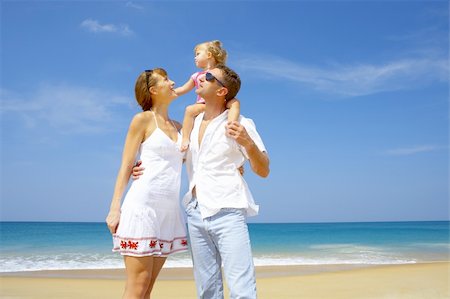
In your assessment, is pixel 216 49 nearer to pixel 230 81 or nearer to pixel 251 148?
pixel 230 81

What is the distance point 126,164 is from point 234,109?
78 centimetres

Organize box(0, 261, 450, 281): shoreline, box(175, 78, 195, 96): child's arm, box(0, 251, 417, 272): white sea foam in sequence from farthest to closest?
box(0, 251, 417, 272): white sea foam → box(0, 261, 450, 281): shoreline → box(175, 78, 195, 96): child's arm

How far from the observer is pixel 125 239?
2842 millimetres

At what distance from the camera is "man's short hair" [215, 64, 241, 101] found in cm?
291

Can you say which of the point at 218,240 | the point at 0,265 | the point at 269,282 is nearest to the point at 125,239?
the point at 218,240

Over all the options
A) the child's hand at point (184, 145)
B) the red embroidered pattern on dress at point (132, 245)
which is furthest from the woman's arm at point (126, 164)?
the child's hand at point (184, 145)

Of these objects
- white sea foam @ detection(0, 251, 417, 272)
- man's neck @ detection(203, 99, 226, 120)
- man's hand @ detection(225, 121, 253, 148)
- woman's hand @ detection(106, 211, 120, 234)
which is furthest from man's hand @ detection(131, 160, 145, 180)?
white sea foam @ detection(0, 251, 417, 272)

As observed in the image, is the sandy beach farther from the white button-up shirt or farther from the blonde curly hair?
the white button-up shirt

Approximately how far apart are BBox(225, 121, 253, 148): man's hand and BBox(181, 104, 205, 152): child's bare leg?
1.47 feet

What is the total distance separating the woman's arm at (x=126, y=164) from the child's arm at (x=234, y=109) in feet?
1.93

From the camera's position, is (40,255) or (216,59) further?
(40,255)

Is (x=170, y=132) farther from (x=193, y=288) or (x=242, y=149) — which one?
(x=193, y=288)

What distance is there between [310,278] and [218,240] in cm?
772

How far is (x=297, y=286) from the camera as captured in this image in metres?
8.73
